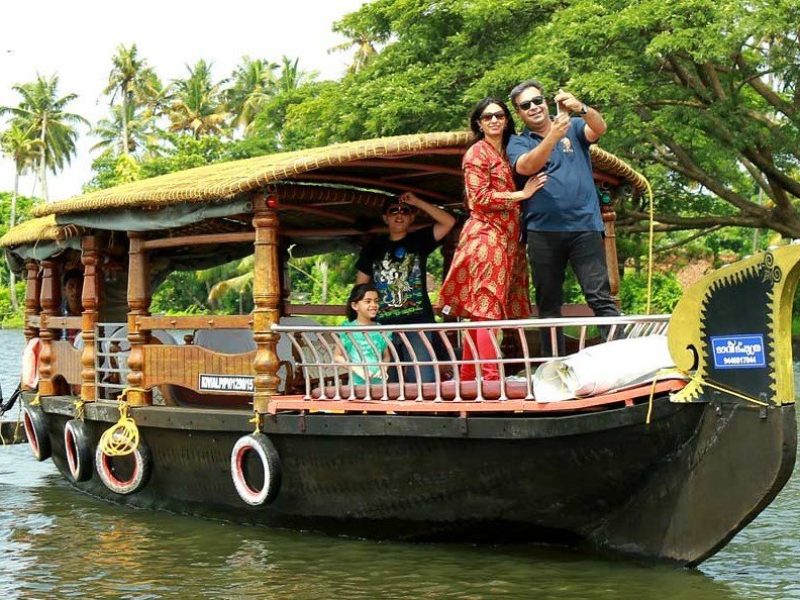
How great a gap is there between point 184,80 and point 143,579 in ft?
141

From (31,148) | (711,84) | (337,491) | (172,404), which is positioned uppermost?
(31,148)

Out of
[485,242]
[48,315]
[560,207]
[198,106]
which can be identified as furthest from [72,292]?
[198,106]

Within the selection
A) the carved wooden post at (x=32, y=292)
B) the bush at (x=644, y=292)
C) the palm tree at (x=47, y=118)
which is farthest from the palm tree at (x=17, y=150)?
the carved wooden post at (x=32, y=292)

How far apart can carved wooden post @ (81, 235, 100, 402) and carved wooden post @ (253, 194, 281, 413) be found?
1832mm

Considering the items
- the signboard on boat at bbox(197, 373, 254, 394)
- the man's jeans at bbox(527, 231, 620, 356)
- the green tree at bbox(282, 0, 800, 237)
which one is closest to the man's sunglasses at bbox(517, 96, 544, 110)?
the man's jeans at bbox(527, 231, 620, 356)

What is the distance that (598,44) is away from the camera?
14.4 meters

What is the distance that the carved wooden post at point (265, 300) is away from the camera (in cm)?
670

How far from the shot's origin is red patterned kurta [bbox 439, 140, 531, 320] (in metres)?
6.23

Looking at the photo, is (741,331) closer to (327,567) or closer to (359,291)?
(327,567)

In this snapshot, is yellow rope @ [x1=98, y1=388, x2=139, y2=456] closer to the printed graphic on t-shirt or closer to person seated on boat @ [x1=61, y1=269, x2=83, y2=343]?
the printed graphic on t-shirt

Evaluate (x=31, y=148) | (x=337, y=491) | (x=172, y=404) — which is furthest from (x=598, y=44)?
(x=31, y=148)

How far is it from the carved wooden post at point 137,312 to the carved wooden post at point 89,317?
0.52 meters

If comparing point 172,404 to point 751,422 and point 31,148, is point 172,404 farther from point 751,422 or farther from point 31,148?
point 31,148

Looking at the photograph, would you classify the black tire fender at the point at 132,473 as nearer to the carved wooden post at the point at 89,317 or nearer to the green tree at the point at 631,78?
the carved wooden post at the point at 89,317
